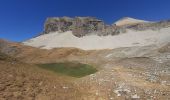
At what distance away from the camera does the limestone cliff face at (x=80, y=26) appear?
109000 millimetres

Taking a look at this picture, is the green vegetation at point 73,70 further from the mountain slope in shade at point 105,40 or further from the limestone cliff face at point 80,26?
the limestone cliff face at point 80,26

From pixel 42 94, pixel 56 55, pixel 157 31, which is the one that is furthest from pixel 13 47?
pixel 42 94

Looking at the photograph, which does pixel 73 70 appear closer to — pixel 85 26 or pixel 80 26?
pixel 80 26

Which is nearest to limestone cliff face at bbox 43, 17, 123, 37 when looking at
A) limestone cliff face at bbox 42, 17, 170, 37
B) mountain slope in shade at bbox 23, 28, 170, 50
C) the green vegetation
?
limestone cliff face at bbox 42, 17, 170, 37

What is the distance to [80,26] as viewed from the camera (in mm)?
119062

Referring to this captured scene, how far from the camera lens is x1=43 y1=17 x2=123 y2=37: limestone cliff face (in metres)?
109

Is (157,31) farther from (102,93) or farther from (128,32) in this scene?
(102,93)

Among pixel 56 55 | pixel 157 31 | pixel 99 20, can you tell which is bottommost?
pixel 56 55

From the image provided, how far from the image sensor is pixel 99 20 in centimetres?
12469

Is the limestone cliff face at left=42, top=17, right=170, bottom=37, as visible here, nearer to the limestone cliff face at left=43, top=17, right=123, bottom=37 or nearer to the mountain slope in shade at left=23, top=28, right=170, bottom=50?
the limestone cliff face at left=43, top=17, right=123, bottom=37

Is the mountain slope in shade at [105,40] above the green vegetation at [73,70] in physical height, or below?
above

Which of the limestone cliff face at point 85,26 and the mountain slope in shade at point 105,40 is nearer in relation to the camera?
the mountain slope in shade at point 105,40

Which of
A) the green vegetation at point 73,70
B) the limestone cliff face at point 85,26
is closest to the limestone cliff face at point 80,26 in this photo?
the limestone cliff face at point 85,26

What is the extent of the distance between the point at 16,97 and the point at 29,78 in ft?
13.8
